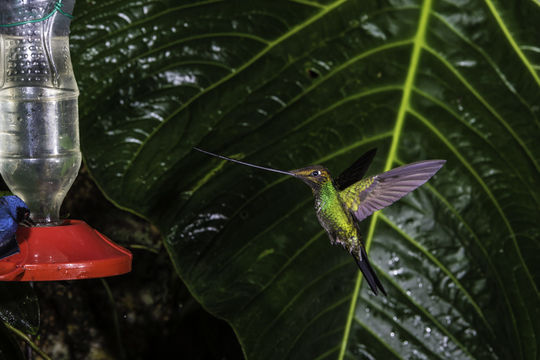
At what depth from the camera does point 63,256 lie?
0.93m

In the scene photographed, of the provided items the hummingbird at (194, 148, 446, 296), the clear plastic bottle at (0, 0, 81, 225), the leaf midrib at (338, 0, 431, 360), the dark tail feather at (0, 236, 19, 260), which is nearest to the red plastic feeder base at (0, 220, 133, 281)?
the dark tail feather at (0, 236, 19, 260)

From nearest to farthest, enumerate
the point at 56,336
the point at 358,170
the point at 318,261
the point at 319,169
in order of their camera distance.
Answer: the point at 319,169 → the point at 358,170 → the point at 318,261 → the point at 56,336

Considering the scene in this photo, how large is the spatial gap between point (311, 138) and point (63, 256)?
1.59 feet

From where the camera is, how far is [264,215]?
1.25 m

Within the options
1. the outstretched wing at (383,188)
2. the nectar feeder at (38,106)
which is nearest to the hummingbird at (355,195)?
the outstretched wing at (383,188)

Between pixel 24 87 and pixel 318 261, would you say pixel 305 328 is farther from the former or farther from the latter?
pixel 24 87

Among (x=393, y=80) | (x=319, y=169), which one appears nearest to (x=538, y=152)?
(x=393, y=80)

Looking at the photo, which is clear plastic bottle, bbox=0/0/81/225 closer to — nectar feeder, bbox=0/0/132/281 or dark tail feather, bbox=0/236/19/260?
nectar feeder, bbox=0/0/132/281

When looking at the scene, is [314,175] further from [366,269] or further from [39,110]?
[39,110]

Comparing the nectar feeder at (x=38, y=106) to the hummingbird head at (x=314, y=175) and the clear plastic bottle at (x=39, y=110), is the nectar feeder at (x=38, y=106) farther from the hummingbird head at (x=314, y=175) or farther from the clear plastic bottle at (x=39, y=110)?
the hummingbird head at (x=314, y=175)

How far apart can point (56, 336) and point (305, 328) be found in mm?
895

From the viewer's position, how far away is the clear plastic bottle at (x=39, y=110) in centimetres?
129

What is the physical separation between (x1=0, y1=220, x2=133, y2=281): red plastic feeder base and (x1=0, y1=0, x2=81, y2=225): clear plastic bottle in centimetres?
30

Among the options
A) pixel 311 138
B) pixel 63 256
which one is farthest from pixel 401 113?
pixel 63 256
